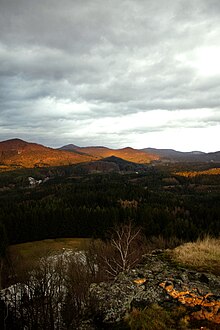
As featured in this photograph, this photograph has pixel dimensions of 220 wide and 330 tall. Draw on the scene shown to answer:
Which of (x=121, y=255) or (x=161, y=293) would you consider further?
(x=121, y=255)

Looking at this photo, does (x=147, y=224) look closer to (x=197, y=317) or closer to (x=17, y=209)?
(x=17, y=209)

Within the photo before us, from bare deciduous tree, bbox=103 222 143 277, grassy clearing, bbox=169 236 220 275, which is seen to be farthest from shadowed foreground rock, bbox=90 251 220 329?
bare deciduous tree, bbox=103 222 143 277

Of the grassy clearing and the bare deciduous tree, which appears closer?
the grassy clearing

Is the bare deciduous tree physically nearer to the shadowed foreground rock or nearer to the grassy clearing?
the grassy clearing

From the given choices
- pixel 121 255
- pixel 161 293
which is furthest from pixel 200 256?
pixel 121 255

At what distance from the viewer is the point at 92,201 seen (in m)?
125

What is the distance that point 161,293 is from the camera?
521 inches

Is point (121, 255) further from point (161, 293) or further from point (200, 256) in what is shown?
point (161, 293)

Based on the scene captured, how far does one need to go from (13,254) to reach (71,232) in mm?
25191

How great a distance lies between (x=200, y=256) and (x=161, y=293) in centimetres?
637

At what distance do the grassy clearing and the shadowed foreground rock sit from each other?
59.8 inches

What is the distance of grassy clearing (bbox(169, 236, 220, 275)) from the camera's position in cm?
1705

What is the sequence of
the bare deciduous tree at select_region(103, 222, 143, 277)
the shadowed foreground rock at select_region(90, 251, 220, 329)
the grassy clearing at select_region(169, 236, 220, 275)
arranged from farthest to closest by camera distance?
the bare deciduous tree at select_region(103, 222, 143, 277), the grassy clearing at select_region(169, 236, 220, 275), the shadowed foreground rock at select_region(90, 251, 220, 329)

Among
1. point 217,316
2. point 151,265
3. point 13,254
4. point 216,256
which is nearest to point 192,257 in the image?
point 216,256
